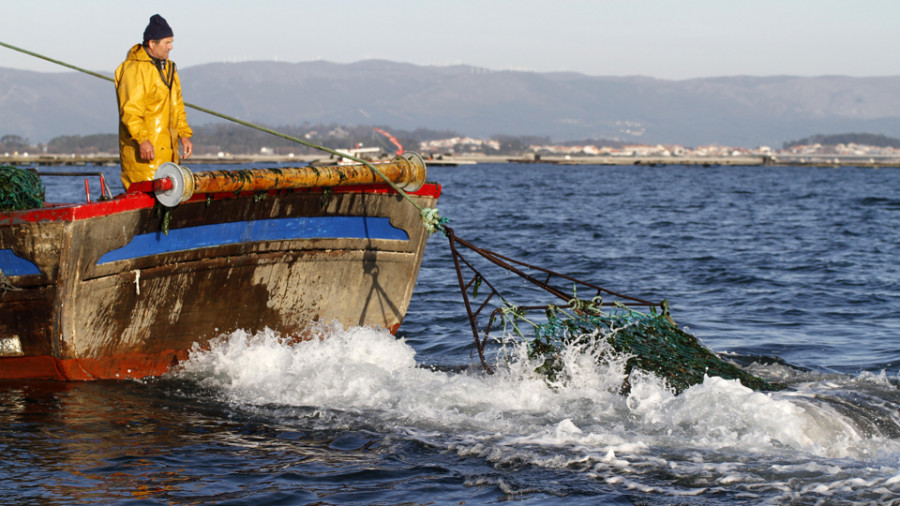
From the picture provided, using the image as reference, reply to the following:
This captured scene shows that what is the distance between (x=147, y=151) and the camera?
23.2 ft

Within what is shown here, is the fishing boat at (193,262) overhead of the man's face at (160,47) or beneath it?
beneath

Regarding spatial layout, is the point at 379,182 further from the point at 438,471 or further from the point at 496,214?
the point at 496,214

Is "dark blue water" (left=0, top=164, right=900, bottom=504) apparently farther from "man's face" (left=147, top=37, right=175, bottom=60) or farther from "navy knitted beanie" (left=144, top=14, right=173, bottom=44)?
"navy knitted beanie" (left=144, top=14, right=173, bottom=44)

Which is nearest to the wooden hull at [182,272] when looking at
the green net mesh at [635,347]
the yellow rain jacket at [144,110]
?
the yellow rain jacket at [144,110]

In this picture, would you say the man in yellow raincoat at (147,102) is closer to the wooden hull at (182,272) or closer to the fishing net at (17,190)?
the wooden hull at (182,272)

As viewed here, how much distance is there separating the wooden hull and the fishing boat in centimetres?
1

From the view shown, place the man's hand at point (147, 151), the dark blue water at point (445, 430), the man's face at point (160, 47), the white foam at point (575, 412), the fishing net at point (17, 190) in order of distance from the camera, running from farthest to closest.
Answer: the fishing net at point (17, 190) → the man's face at point (160, 47) → the man's hand at point (147, 151) → the white foam at point (575, 412) → the dark blue water at point (445, 430)

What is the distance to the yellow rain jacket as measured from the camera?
7121mm

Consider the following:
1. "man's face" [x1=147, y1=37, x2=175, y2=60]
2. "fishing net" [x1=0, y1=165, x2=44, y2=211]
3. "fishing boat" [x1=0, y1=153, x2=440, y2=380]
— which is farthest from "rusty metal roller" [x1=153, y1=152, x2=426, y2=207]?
"fishing net" [x1=0, y1=165, x2=44, y2=211]

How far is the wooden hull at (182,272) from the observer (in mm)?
6516

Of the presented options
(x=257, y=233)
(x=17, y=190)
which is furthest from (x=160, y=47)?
(x=17, y=190)

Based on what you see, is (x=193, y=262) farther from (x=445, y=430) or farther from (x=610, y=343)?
(x=610, y=343)

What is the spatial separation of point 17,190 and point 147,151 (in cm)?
156

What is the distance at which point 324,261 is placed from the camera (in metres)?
7.99
